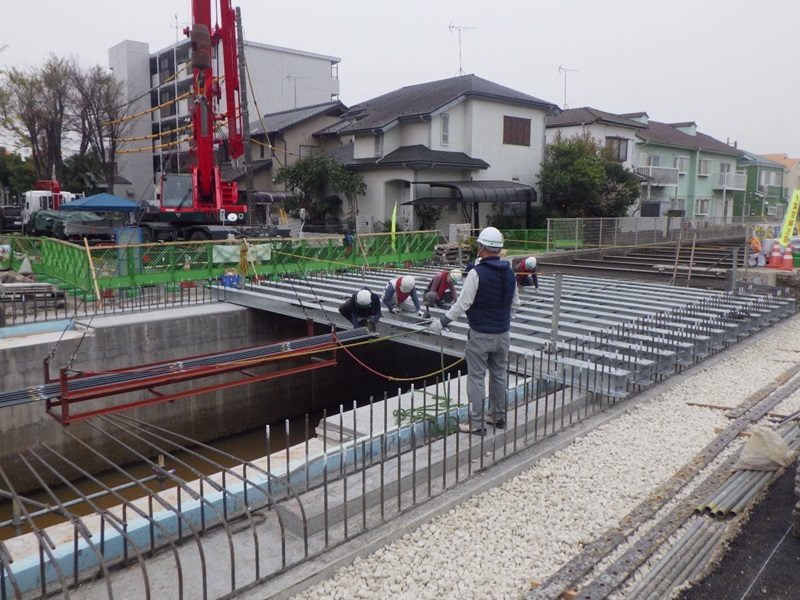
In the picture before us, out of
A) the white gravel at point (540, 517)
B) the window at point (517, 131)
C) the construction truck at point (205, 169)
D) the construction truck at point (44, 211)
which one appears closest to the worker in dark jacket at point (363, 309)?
the white gravel at point (540, 517)

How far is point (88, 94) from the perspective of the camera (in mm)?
33969

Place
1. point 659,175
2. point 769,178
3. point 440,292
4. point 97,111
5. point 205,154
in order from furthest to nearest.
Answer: point 769,178
point 659,175
point 97,111
point 205,154
point 440,292

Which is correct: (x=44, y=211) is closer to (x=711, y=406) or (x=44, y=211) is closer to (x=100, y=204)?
(x=100, y=204)

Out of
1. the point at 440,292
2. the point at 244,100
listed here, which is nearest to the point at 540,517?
the point at 440,292

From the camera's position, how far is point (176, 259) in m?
14.0

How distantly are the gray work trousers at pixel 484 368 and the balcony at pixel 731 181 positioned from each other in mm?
43473

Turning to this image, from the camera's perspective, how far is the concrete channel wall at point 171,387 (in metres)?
10.1

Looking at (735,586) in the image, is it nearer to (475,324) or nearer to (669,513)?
(669,513)

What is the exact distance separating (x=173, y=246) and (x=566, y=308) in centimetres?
851

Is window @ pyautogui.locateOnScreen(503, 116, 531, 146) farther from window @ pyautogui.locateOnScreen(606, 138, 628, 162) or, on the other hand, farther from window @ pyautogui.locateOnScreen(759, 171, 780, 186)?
window @ pyautogui.locateOnScreen(759, 171, 780, 186)

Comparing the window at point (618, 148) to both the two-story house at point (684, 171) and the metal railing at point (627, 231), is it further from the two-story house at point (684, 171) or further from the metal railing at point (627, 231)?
the metal railing at point (627, 231)

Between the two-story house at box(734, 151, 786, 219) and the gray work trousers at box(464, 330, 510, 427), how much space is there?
46811 mm

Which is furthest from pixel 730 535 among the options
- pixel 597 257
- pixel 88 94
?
pixel 88 94

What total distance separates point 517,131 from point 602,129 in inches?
245
